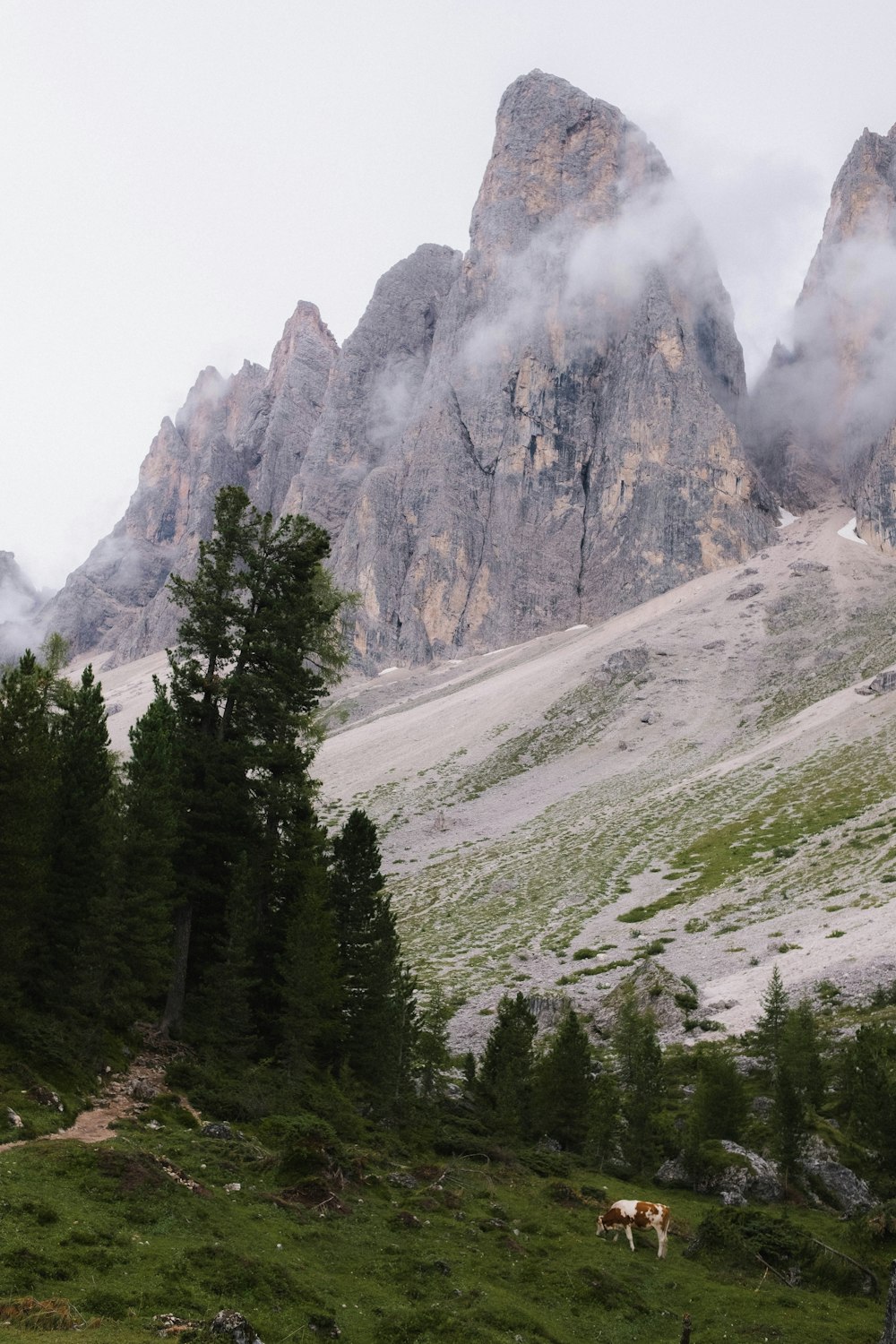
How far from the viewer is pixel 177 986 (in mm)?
24625

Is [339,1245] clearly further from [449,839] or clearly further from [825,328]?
A: [825,328]

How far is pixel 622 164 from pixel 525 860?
176m

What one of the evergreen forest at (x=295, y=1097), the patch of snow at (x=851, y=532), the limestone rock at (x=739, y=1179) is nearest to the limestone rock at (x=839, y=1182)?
the evergreen forest at (x=295, y=1097)

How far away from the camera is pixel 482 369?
183 m

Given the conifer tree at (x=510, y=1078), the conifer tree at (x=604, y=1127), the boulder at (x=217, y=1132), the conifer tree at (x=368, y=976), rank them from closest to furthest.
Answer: the boulder at (x=217, y=1132), the conifer tree at (x=368, y=976), the conifer tree at (x=604, y=1127), the conifer tree at (x=510, y=1078)

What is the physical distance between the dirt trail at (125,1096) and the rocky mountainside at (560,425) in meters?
140

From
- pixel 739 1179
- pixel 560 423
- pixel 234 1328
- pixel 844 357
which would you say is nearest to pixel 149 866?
pixel 234 1328

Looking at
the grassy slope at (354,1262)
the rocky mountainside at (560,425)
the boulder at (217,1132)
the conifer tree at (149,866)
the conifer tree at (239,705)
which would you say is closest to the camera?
the grassy slope at (354,1262)

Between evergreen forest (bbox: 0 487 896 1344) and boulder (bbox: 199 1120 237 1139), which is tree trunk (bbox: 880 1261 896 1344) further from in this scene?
boulder (bbox: 199 1120 237 1139)

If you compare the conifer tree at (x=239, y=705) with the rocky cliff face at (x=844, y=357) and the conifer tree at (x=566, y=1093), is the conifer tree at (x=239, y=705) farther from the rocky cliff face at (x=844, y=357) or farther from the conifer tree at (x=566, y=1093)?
the rocky cliff face at (x=844, y=357)

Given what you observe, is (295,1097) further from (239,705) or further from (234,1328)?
(234,1328)

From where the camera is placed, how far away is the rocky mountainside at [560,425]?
16225 cm

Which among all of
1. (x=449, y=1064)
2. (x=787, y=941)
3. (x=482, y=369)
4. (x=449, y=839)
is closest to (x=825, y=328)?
(x=482, y=369)

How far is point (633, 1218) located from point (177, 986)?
12.9 meters
